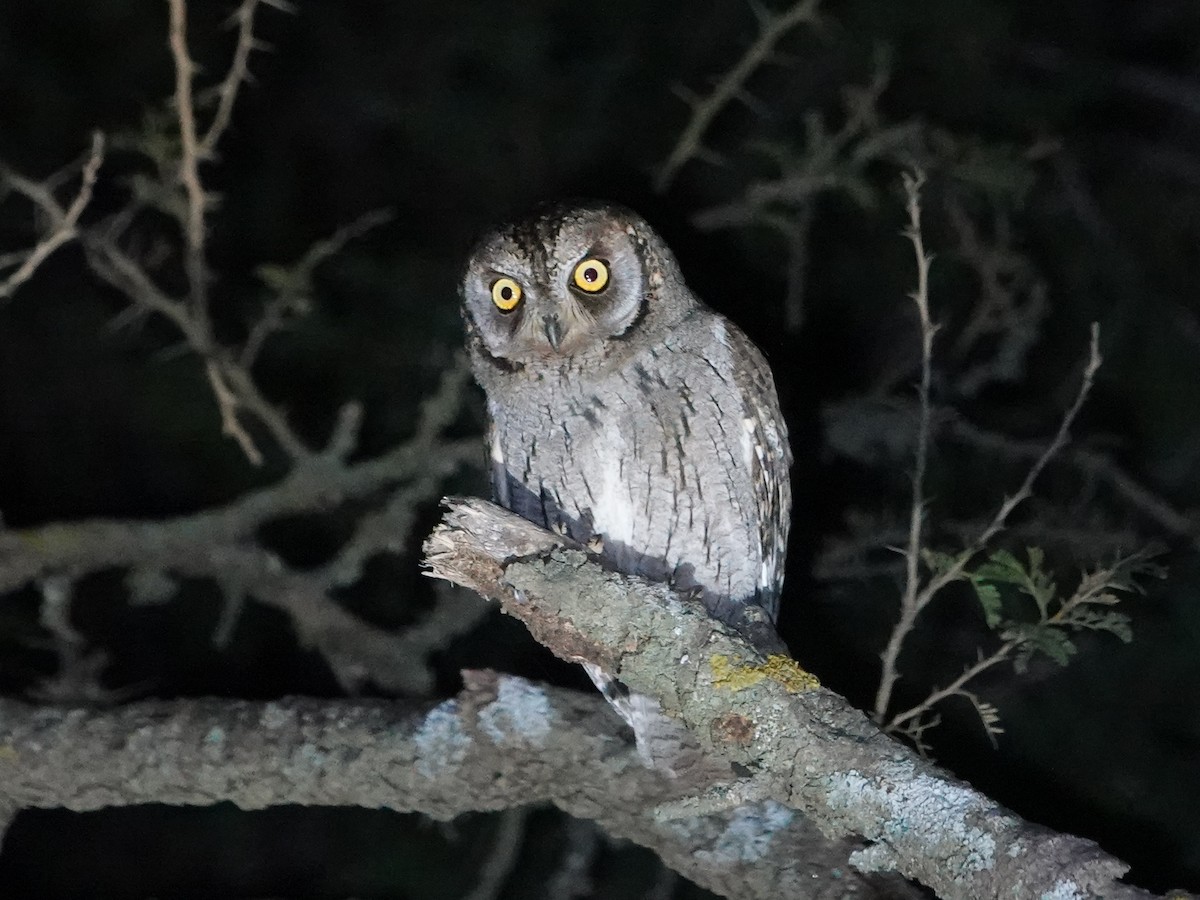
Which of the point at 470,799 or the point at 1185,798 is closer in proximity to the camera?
the point at 470,799

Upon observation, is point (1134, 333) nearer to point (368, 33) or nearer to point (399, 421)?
point (399, 421)

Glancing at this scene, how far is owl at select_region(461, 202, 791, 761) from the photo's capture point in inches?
89.7

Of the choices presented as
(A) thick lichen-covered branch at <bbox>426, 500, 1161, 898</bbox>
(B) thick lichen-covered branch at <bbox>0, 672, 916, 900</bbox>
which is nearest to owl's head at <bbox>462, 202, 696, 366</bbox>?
(A) thick lichen-covered branch at <bbox>426, 500, 1161, 898</bbox>

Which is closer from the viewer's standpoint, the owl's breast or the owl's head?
the owl's head

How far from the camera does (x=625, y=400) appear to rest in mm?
2371

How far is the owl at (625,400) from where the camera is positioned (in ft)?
7.48

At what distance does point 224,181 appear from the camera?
3.82 m

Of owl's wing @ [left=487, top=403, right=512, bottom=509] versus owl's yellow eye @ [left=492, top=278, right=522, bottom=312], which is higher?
owl's yellow eye @ [left=492, top=278, right=522, bottom=312]

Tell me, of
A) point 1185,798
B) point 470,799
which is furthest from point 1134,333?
point 470,799

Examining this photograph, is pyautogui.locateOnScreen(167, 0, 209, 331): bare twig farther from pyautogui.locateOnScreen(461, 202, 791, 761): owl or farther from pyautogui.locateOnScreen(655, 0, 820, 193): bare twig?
pyautogui.locateOnScreen(655, 0, 820, 193): bare twig

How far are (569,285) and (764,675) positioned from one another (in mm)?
914

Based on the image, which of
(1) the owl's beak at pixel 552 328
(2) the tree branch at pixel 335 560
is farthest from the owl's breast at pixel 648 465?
(2) the tree branch at pixel 335 560

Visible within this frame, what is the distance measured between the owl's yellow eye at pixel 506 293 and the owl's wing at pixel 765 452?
1.51ft

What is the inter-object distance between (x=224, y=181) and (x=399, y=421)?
94 centimetres
